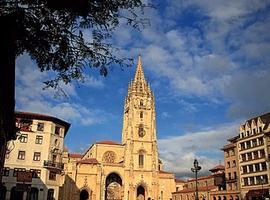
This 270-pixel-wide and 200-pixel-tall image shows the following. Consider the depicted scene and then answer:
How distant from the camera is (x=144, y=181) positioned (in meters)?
81.2

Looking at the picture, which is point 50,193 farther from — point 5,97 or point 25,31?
point 25,31

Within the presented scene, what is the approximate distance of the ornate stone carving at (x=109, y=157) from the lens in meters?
85.9

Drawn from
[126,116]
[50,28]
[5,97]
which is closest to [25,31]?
[50,28]

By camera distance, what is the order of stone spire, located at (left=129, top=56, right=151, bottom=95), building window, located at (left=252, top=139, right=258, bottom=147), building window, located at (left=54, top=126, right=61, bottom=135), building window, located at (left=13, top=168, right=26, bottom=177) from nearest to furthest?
building window, located at (left=13, top=168, right=26, bottom=177)
building window, located at (left=54, top=126, right=61, bottom=135)
building window, located at (left=252, top=139, right=258, bottom=147)
stone spire, located at (left=129, top=56, right=151, bottom=95)

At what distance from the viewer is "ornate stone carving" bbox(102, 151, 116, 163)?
3381 inches

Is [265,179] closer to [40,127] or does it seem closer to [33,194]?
[33,194]

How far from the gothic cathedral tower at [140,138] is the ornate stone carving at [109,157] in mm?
4235

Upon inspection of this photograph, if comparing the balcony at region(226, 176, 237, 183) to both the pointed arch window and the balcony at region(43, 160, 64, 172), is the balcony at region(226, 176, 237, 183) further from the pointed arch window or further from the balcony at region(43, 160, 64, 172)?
the balcony at region(43, 160, 64, 172)

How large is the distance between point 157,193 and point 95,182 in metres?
16.1

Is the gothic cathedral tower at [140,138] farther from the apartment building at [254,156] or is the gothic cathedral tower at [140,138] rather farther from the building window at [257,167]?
the building window at [257,167]

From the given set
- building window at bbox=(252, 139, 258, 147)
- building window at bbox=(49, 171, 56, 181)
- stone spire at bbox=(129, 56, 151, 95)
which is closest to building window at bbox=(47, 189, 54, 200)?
building window at bbox=(49, 171, 56, 181)

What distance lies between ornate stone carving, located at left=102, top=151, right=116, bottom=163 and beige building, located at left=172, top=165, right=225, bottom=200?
1899cm

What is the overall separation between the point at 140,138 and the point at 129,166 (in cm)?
857

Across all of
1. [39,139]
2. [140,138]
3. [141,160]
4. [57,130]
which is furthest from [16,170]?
[140,138]
